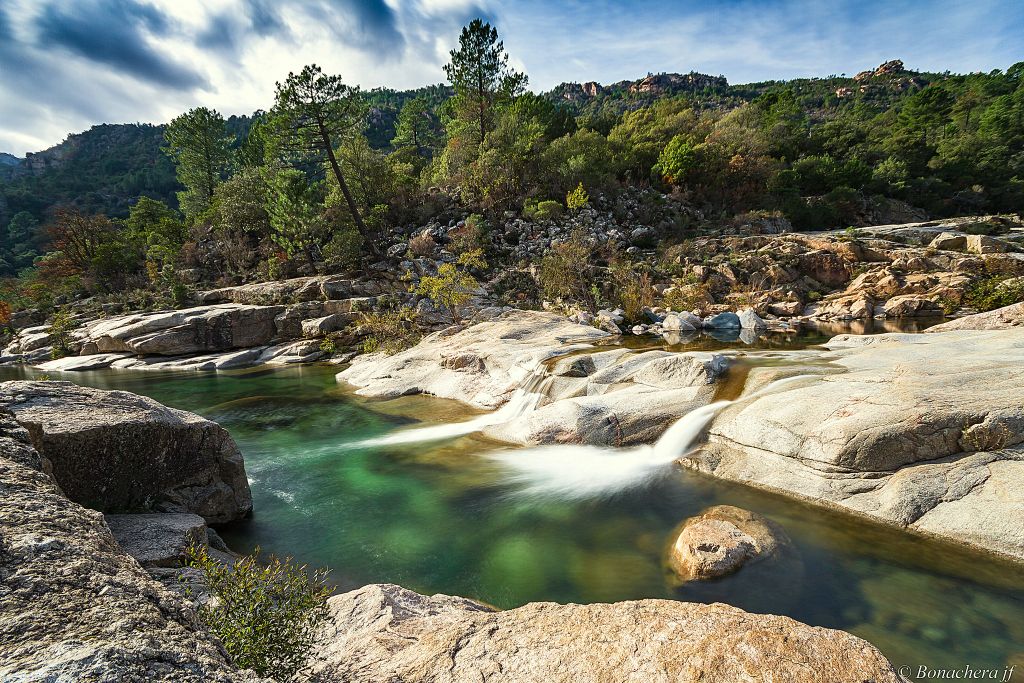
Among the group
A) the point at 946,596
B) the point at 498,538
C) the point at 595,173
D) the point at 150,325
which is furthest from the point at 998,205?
the point at 150,325

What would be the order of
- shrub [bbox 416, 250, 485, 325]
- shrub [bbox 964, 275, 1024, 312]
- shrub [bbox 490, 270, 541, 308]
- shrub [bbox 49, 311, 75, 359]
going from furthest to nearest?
shrub [bbox 49, 311, 75, 359], shrub [bbox 490, 270, 541, 308], shrub [bbox 416, 250, 485, 325], shrub [bbox 964, 275, 1024, 312]

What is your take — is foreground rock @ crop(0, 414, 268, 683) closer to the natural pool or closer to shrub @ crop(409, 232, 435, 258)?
the natural pool

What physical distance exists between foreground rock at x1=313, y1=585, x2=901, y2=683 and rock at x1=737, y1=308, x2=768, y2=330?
20389 mm

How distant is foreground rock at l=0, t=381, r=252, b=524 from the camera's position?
5.27 metres

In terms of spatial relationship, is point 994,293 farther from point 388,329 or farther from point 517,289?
point 388,329

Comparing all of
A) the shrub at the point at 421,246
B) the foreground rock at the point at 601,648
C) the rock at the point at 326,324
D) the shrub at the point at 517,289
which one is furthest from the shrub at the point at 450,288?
the foreground rock at the point at 601,648

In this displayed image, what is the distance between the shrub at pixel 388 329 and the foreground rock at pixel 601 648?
1719cm

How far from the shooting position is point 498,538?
21.9ft

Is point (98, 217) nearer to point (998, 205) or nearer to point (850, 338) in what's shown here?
point (850, 338)

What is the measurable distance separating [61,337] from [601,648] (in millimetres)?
36737

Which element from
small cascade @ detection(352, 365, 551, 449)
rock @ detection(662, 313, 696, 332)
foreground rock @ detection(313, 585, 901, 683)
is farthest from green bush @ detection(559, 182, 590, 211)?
foreground rock @ detection(313, 585, 901, 683)

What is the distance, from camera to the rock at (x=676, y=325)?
70.2 ft

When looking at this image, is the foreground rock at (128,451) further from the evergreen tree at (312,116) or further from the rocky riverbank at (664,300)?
the evergreen tree at (312,116)

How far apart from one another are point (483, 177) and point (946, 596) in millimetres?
33503
